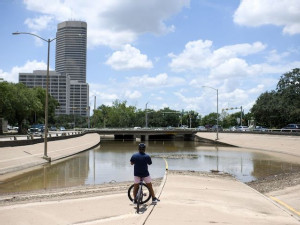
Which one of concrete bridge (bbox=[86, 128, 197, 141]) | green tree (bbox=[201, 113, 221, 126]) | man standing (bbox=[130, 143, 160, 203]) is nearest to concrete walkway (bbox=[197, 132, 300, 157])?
concrete bridge (bbox=[86, 128, 197, 141])

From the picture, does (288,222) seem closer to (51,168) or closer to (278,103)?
(51,168)

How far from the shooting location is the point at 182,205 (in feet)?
33.8

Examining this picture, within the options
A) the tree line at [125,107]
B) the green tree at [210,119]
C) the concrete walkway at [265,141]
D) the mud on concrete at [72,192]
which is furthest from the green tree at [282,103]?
the green tree at [210,119]

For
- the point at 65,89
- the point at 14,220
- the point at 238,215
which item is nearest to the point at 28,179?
the point at 14,220

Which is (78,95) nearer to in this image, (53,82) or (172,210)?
(53,82)

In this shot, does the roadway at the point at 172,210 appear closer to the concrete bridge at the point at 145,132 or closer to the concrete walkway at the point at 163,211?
the concrete walkway at the point at 163,211

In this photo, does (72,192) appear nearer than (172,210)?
No

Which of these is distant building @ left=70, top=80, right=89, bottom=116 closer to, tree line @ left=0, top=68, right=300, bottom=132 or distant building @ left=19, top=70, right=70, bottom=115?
distant building @ left=19, top=70, right=70, bottom=115

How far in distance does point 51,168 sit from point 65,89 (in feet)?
501

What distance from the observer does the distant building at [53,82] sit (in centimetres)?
15412

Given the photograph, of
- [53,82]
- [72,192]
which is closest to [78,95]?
[53,82]

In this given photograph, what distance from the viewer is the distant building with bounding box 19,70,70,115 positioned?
506 feet

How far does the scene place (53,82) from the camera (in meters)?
172

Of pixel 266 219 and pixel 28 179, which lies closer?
pixel 266 219
